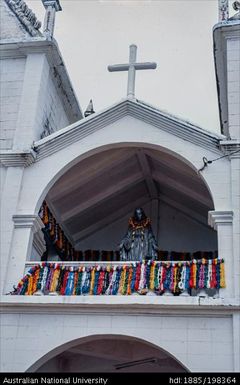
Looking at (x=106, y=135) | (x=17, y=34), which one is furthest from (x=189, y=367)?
(x=17, y=34)

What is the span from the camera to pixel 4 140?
44.5 ft

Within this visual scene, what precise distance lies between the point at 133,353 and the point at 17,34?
794cm

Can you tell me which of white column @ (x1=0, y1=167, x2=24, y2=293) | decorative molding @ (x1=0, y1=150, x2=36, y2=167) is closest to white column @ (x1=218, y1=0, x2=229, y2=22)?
decorative molding @ (x1=0, y1=150, x2=36, y2=167)

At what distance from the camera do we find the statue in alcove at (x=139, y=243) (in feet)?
42.8

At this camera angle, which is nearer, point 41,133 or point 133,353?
point 133,353

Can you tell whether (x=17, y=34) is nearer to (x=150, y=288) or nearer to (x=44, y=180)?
(x=44, y=180)

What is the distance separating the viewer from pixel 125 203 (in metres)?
16.2

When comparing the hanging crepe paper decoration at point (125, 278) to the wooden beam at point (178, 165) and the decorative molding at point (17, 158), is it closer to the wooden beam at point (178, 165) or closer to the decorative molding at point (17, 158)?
the decorative molding at point (17, 158)

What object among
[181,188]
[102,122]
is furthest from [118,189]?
[102,122]

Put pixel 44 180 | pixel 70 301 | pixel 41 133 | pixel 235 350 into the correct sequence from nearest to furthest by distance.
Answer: pixel 235 350 → pixel 70 301 → pixel 44 180 → pixel 41 133

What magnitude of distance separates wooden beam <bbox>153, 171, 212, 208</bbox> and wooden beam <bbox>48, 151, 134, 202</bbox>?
1194 millimetres

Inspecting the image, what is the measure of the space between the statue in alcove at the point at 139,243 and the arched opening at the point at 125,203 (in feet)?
4.98

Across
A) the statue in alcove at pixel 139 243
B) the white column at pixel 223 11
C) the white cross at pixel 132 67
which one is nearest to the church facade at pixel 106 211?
the white column at pixel 223 11

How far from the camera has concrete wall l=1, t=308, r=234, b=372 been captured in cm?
1048
